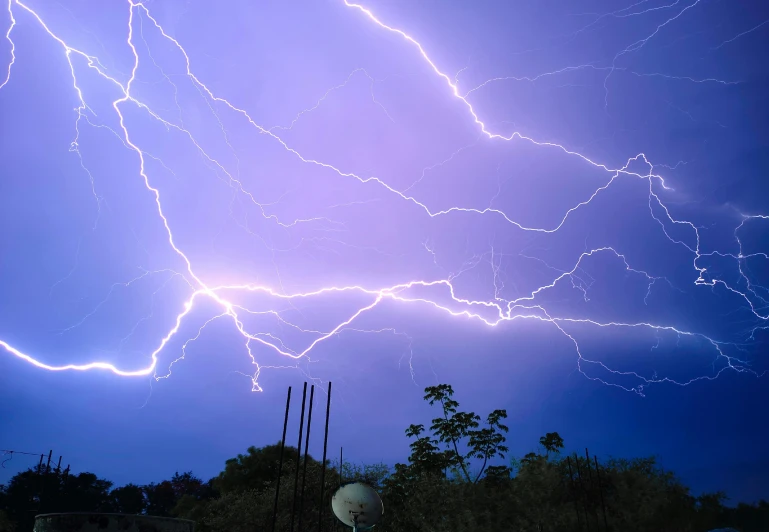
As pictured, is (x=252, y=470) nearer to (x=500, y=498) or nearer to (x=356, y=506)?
(x=500, y=498)

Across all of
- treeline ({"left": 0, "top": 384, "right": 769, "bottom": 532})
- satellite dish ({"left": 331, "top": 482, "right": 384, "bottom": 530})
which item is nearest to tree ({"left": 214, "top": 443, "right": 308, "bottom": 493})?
treeline ({"left": 0, "top": 384, "right": 769, "bottom": 532})

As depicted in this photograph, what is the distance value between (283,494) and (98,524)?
2003 cm

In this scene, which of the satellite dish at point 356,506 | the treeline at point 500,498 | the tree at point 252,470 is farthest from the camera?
the tree at point 252,470

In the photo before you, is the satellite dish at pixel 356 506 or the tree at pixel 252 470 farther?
the tree at pixel 252 470

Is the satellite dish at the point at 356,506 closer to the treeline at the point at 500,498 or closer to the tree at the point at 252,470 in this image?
the treeline at the point at 500,498

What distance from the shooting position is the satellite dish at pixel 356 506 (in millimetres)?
8961

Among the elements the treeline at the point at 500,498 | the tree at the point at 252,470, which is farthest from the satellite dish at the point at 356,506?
the tree at the point at 252,470

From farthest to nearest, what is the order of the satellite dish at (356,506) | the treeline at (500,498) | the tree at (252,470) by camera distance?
the tree at (252,470) → the treeline at (500,498) → the satellite dish at (356,506)

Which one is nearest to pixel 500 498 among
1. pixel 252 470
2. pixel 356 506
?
pixel 356 506

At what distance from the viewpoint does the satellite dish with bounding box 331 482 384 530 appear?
353 inches

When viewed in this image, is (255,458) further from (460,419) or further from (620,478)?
(620,478)

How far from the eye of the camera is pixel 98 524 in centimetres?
322

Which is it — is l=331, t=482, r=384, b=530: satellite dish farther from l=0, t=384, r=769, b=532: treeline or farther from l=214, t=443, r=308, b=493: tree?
l=214, t=443, r=308, b=493: tree

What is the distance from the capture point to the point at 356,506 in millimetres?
8961
